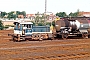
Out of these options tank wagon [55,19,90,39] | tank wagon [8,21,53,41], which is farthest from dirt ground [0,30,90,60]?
tank wagon [55,19,90,39]

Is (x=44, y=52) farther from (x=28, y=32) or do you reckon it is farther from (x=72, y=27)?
(x=72, y=27)

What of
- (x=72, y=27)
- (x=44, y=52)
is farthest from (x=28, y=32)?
(x=44, y=52)

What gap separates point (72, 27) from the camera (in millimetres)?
30328

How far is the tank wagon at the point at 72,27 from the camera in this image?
29981 millimetres

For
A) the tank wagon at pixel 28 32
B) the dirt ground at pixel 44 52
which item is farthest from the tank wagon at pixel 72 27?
the dirt ground at pixel 44 52

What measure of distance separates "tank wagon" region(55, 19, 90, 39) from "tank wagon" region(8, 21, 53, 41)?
219 centimetres

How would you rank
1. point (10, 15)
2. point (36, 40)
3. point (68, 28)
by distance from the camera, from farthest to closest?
point (10, 15) → point (68, 28) → point (36, 40)

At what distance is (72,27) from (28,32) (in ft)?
23.1

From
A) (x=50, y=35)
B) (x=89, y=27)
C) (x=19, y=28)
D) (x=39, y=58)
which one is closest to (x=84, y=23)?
(x=89, y=27)

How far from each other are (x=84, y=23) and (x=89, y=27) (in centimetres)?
115

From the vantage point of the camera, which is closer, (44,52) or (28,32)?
(44,52)

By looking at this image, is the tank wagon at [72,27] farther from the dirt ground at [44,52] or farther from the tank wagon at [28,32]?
the dirt ground at [44,52]

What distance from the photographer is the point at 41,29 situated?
28.2 m

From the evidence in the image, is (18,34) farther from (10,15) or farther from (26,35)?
(10,15)
